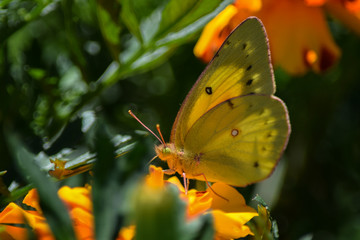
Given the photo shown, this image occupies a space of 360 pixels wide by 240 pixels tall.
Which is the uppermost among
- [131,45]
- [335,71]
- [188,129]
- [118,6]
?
[118,6]

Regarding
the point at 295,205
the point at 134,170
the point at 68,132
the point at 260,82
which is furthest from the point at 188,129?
the point at 134,170

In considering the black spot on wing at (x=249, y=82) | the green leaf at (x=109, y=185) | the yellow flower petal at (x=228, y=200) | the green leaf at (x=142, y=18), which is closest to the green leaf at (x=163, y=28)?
the green leaf at (x=142, y=18)

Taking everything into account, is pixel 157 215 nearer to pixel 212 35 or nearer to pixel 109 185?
pixel 109 185

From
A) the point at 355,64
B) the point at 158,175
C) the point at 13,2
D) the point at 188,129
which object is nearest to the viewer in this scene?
the point at 158,175

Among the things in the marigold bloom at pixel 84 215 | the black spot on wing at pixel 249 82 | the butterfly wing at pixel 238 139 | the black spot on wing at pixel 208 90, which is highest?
the marigold bloom at pixel 84 215

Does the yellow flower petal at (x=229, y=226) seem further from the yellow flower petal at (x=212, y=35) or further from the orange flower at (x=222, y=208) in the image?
the yellow flower petal at (x=212, y=35)

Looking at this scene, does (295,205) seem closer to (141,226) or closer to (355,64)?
(355,64)

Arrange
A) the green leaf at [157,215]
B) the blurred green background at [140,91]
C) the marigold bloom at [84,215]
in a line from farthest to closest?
the blurred green background at [140,91]
the marigold bloom at [84,215]
the green leaf at [157,215]
